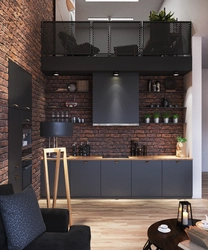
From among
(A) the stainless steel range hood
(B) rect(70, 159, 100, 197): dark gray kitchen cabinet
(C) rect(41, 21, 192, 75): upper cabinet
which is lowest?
Result: (B) rect(70, 159, 100, 197): dark gray kitchen cabinet

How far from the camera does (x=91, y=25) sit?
5.38 meters

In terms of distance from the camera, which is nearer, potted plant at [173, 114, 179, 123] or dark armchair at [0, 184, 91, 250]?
dark armchair at [0, 184, 91, 250]

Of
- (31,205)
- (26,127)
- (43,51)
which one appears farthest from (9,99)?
(43,51)

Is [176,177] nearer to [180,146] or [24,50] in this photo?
[180,146]

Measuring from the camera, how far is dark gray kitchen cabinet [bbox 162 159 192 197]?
5191 mm

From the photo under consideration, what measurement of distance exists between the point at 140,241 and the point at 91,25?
4.14 m

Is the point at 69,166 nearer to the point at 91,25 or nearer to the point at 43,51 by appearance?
the point at 43,51

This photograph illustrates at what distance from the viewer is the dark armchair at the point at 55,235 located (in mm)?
2166

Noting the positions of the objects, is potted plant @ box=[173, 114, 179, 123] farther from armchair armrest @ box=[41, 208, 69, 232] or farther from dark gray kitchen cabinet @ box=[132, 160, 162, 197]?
armchair armrest @ box=[41, 208, 69, 232]

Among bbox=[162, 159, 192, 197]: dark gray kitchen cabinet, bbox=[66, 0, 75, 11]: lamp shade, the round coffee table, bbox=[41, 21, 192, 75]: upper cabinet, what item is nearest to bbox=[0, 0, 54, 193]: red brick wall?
bbox=[41, 21, 192, 75]: upper cabinet

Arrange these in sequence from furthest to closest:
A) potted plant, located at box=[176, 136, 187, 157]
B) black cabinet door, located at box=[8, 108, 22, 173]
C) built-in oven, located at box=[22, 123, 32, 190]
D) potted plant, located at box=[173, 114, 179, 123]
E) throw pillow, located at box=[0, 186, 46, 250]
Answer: potted plant, located at box=[173, 114, 179, 123] → potted plant, located at box=[176, 136, 187, 157] → built-in oven, located at box=[22, 123, 32, 190] → black cabinet door, located at box=[8, 108, 22, 173] → throw pillow, located at box=[0, 186, 46, 250]

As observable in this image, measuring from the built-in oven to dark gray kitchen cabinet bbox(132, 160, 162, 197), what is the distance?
200 cm

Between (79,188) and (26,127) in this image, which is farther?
(79,188)

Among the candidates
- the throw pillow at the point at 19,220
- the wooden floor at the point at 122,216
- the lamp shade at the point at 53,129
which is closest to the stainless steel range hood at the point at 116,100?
the wooden floor at the point at 122,216
